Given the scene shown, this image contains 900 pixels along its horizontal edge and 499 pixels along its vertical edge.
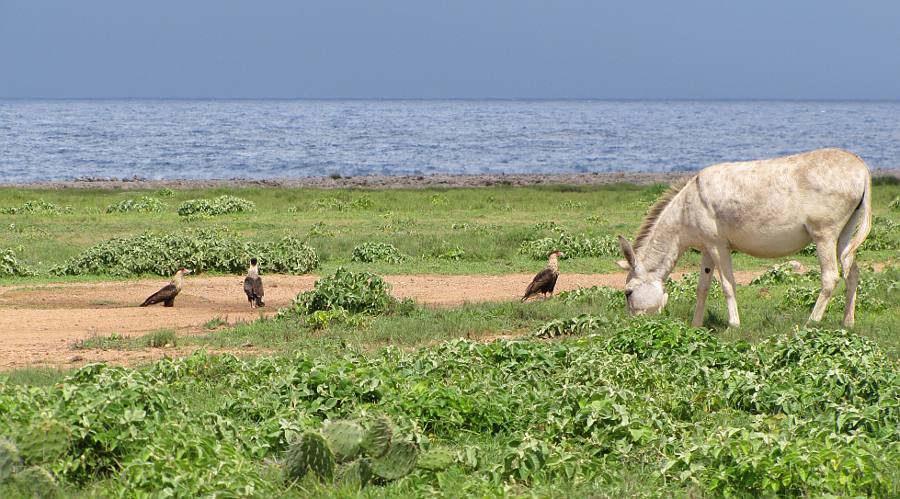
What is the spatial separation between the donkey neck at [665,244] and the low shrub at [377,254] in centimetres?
820

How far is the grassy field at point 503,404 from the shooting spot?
693 centimetres

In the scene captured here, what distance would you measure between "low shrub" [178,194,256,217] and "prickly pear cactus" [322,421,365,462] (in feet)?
72.8

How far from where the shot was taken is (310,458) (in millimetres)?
7016

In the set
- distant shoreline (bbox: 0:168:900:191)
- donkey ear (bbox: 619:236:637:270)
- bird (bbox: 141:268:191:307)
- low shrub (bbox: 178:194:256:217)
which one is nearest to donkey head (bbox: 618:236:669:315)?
donkey ear (bbox: 619:236:637:270)

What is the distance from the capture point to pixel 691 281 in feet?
53.3

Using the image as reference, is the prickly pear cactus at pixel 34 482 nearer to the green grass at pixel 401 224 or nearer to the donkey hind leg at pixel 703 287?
the donkey hind leg at pixel 703 287

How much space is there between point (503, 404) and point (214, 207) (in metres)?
22.1

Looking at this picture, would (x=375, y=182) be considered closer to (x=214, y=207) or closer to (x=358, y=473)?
(x=214, y=207)

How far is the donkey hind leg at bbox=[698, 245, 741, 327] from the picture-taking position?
12680 millimetres

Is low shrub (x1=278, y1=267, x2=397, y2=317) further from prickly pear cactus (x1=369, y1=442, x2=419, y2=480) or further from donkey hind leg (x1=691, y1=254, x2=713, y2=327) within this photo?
prickly pear cactus (x1=369, y1=442, x2=419, y2=480)

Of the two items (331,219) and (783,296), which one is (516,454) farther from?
(331,219)

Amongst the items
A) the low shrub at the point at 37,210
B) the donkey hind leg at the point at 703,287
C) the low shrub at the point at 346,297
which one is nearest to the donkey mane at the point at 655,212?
the donkey hind leg at the point at 703,287

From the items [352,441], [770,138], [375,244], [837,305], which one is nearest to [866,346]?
[837,305]

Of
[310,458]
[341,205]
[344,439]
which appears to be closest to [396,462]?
[344,439]
